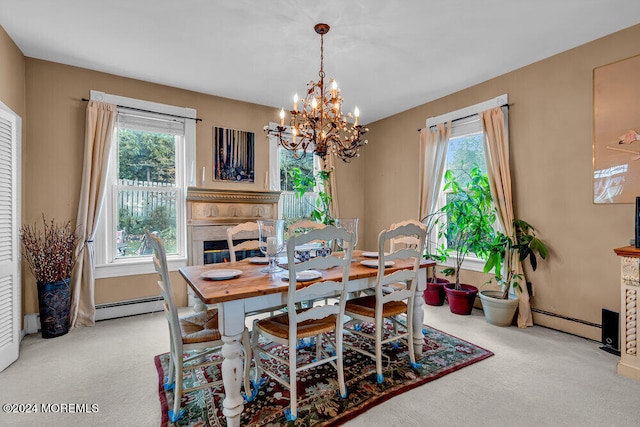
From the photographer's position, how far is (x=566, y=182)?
3008 millimetres

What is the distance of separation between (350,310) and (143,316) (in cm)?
265

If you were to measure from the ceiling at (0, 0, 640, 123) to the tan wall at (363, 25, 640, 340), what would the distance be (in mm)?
181

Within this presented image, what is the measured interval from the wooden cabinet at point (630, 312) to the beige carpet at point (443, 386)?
11 cm

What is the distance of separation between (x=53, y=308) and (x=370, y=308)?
302 cm

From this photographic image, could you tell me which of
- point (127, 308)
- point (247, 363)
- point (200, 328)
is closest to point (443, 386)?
point (247, 363)

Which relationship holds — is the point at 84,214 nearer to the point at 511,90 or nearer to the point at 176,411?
the point at 176,411

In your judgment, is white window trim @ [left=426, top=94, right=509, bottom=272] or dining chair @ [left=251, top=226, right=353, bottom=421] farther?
white window trim @ [left=426, top=94, right=509, bottom=272]

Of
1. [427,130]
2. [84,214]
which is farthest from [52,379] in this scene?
[427,130]

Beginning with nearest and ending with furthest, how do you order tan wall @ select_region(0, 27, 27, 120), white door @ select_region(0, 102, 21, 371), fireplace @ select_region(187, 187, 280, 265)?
1. white door @ select_region(0, 102, 21, 371)
2. tan wall @ select_region(0, 27, 27, 120)
3. fireplace @ select_region(187, 187, 280, 265)

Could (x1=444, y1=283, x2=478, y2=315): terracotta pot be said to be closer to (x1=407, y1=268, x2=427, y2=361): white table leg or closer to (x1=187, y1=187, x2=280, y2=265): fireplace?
(x1=407, y1=268, x2=427, y2=361): white table leg

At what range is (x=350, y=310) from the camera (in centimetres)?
232

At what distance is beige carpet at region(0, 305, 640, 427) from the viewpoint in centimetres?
178

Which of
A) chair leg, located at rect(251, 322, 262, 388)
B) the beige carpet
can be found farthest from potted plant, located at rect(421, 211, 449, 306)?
chair leg, located at rect(251, 322, 262, 388)

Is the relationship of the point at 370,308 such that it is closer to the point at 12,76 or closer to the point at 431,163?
the point at 431,163
